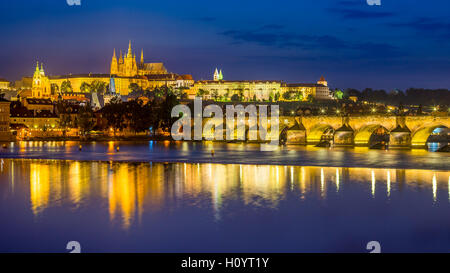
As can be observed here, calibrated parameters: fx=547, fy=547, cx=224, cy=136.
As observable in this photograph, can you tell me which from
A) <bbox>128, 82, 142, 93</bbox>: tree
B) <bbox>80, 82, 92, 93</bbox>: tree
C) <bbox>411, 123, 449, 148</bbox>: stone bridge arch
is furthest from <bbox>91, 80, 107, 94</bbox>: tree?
<bbox>411, 123, 449, 148</bbox>: stone bridge arch

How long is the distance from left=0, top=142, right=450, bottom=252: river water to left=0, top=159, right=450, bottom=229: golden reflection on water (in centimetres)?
5

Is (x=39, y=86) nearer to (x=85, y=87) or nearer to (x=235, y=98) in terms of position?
(x=85, y=87)

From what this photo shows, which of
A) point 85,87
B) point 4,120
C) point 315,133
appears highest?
point 85,87

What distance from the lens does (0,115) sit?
227 feet


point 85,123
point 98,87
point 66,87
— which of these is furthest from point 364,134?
point 66,87

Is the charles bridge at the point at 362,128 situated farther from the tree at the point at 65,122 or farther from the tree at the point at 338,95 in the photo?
the tree at the point at 338,95

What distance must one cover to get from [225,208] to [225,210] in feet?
1.44

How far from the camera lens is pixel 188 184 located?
30188 mm

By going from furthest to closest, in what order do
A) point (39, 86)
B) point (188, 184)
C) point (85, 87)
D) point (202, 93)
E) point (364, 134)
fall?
point (85, 87), point (202, 93), point (39, 86), point (364, 134), point (188, 184)

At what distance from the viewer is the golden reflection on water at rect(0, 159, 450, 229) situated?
2406 centimetres

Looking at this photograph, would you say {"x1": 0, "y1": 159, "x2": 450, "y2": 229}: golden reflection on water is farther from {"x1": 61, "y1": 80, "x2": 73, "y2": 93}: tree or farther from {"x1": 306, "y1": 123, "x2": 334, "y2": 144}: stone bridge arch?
{"x1": 61, "y1": 80, "x2": 73, "y2": 93}: tree

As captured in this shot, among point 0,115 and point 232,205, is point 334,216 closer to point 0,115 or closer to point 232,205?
point 232,205

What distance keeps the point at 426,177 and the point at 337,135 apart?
112 ft
